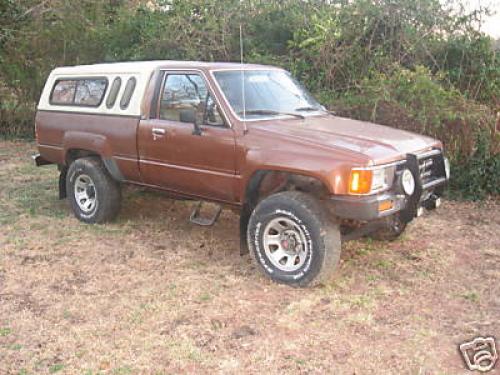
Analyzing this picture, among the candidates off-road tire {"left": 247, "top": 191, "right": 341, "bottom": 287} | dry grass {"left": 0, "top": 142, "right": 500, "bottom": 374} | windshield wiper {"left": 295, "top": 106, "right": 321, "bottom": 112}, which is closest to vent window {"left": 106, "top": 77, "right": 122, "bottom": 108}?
dry grass {"left": 0, "top": 142, "right": 500, "bottom": 374}

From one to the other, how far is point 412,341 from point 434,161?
1.87 m

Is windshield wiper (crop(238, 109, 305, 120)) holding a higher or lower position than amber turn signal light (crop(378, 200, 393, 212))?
higher

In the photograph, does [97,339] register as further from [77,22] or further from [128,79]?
[77,22]

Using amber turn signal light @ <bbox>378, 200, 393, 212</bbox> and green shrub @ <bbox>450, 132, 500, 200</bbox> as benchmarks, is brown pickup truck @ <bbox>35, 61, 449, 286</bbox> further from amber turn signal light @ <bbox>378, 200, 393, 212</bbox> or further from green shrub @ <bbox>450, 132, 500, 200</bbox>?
green shrub @ <bbox>450, 132, 500, 200</bbox>

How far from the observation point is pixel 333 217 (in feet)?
15.0

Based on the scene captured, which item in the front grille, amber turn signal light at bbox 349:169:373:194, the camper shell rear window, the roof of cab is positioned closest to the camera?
amber turn signal light at bbox 349:169:373:194

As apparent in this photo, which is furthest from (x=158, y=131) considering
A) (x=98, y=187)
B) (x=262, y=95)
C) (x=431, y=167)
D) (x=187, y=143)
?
(x=431, y=167)

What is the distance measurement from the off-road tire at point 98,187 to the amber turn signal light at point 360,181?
3.01 m

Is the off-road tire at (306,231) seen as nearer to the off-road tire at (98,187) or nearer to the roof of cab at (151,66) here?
the roof of cab at (151,66)

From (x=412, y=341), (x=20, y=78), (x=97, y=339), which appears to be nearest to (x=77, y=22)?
(x=20, y=78)

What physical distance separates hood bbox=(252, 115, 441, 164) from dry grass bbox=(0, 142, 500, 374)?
1.13 meters

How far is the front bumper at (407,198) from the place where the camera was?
430cm

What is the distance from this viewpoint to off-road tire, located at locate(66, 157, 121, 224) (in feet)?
20.2

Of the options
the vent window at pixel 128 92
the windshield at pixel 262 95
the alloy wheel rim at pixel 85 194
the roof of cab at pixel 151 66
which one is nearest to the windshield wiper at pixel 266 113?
the windshield at pixel 262 95
